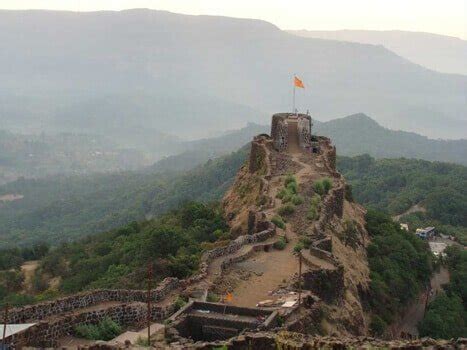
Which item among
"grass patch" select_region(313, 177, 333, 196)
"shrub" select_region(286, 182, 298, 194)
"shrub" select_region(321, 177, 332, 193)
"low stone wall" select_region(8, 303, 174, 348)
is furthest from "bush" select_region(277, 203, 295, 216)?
"low stone wall" select_region(8, 303, 174, 348)

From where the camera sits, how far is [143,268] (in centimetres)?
3017

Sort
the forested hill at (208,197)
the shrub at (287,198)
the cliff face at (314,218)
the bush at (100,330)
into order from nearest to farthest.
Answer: the bush at (100,330)
the cliff face at (314,218)
the shrub at (287,198)
the forested hill at (208,197)

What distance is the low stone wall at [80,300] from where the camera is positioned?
18906 mm

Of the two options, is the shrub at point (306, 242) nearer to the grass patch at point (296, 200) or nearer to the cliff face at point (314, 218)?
the cliff face at point (314, 218)

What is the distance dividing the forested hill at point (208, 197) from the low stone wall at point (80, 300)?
54.3m

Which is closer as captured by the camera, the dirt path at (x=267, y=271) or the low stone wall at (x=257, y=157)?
the dirt path at (x=267, y=271)

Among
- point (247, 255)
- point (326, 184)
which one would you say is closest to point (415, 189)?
point (326, 184)

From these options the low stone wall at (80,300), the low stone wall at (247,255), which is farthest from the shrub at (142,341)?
the low stone wall at (247,255)

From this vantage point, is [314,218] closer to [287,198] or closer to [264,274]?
[287,198]

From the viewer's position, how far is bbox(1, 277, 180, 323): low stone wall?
1891cm

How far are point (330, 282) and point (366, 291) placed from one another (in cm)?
671

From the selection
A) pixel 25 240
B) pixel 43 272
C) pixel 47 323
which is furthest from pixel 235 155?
pixel 47 323

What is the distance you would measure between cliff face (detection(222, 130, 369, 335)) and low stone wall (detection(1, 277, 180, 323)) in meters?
3.06

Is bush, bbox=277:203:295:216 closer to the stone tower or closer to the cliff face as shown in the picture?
the cliff face
